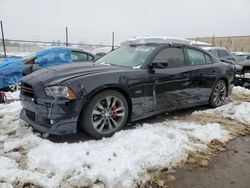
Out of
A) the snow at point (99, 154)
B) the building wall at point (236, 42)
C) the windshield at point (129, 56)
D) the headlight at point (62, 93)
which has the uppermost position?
the windshield at point (129, 56)

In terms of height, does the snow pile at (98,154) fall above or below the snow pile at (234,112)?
above

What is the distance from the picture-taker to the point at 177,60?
5742 mm

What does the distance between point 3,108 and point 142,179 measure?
12.6ft

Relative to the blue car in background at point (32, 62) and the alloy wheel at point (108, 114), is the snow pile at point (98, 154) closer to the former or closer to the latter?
the alloy wheel at point (108, 114)

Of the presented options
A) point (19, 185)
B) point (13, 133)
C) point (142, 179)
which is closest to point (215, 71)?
point (142, 179)

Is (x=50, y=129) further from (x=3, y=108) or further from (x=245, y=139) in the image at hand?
(x=245, y=139)

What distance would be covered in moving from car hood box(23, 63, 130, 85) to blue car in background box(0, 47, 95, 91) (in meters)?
3.71

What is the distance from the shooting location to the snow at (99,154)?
3.26 meters

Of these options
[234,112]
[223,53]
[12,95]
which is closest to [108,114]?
[234,112]

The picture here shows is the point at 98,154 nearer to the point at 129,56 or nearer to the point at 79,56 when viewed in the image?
the point at 129,56

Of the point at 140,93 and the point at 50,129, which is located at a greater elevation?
the point at 140,93

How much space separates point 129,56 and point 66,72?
1454 mm

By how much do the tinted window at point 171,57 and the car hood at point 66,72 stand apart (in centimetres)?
79

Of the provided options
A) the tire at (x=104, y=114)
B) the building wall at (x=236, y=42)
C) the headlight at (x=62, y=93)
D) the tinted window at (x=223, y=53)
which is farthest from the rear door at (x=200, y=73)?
the building wall at (x=236, y=42)
